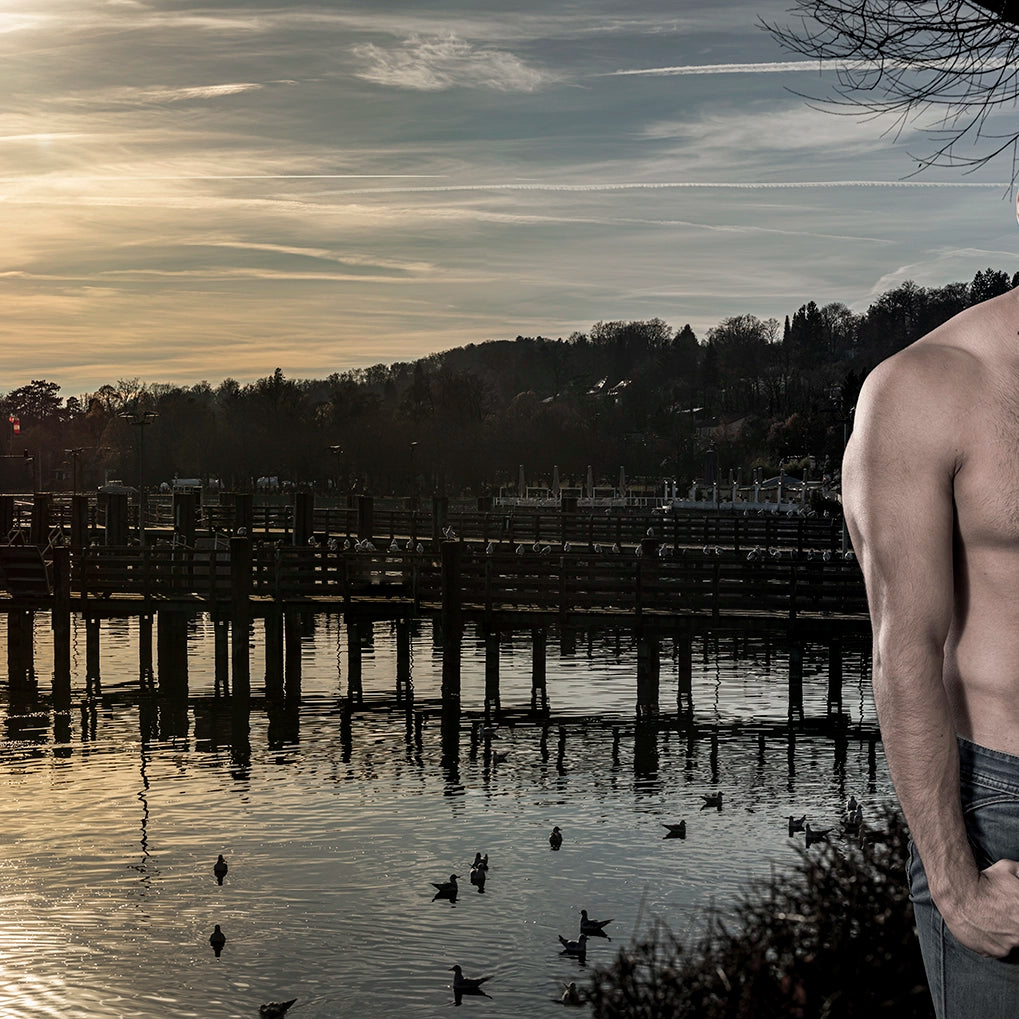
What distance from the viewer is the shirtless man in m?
2.02

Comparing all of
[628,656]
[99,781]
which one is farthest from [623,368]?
[99,781]

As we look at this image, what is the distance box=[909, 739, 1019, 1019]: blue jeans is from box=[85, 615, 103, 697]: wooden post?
2888 cm

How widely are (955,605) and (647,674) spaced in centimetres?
2465

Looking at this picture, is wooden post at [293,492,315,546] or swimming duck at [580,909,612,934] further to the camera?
wooden post at [293,492,315,546]

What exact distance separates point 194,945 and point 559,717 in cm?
1278

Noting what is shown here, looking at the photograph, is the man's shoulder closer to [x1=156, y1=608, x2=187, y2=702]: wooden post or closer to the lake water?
the lake water

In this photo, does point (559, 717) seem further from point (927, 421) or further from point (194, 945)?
point (927, 421)

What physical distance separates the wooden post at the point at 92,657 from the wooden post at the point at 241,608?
299 cm

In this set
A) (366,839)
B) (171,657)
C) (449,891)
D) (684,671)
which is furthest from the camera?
(171,657)

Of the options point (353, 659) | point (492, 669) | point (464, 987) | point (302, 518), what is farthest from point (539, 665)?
point (302, 518)

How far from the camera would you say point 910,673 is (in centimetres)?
206

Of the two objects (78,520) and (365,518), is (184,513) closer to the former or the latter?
(78,520)

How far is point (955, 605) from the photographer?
2.11 m

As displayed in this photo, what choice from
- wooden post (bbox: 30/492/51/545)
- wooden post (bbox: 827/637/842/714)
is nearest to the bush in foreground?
wooden post (bbox: 827/637/842/714)
